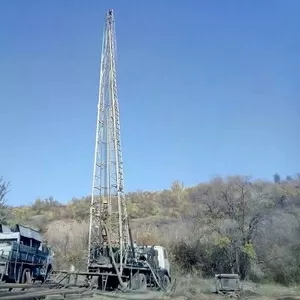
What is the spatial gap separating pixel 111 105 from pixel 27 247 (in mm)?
13962

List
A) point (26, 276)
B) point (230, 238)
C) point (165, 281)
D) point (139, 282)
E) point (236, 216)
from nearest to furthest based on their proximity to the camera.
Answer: point (26, 276), point (139, 282), point (165, 281), point (230, 238), point (236, 216)

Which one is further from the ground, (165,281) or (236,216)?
(236,216)

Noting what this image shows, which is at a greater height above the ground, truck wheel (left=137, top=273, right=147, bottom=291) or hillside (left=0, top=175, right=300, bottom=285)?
hillside (left=0, top=175, right=300, bottom=285)

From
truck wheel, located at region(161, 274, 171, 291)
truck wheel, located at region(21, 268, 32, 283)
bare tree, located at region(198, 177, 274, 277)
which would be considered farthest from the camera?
bare tree, located at region(198, 177, 274, 277)

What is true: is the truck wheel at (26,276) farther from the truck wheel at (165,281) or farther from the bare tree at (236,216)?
the bare tree at (236,216)

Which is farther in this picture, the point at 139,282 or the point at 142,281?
the point at 142,281

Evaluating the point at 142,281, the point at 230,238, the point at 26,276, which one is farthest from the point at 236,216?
the point at 26,276

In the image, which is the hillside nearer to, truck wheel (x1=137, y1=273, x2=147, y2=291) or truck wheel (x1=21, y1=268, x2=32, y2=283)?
truck wheel (x1=137, y1=273, x2=147, y2=291)

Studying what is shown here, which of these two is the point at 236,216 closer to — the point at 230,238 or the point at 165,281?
the point at 230,238

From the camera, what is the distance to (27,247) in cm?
2562

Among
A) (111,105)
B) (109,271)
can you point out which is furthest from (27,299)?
(111,105)

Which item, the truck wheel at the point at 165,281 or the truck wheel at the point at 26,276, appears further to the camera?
the truck wheel at the point at 165,281

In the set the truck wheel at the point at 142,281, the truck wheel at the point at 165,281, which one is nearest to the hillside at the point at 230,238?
the truck wheel at the point at 165,281

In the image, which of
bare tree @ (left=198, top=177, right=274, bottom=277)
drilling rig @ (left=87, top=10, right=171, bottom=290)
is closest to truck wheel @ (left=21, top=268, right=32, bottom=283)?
drilling rig @ (left=87, top=10, right=171, bottom=290)
